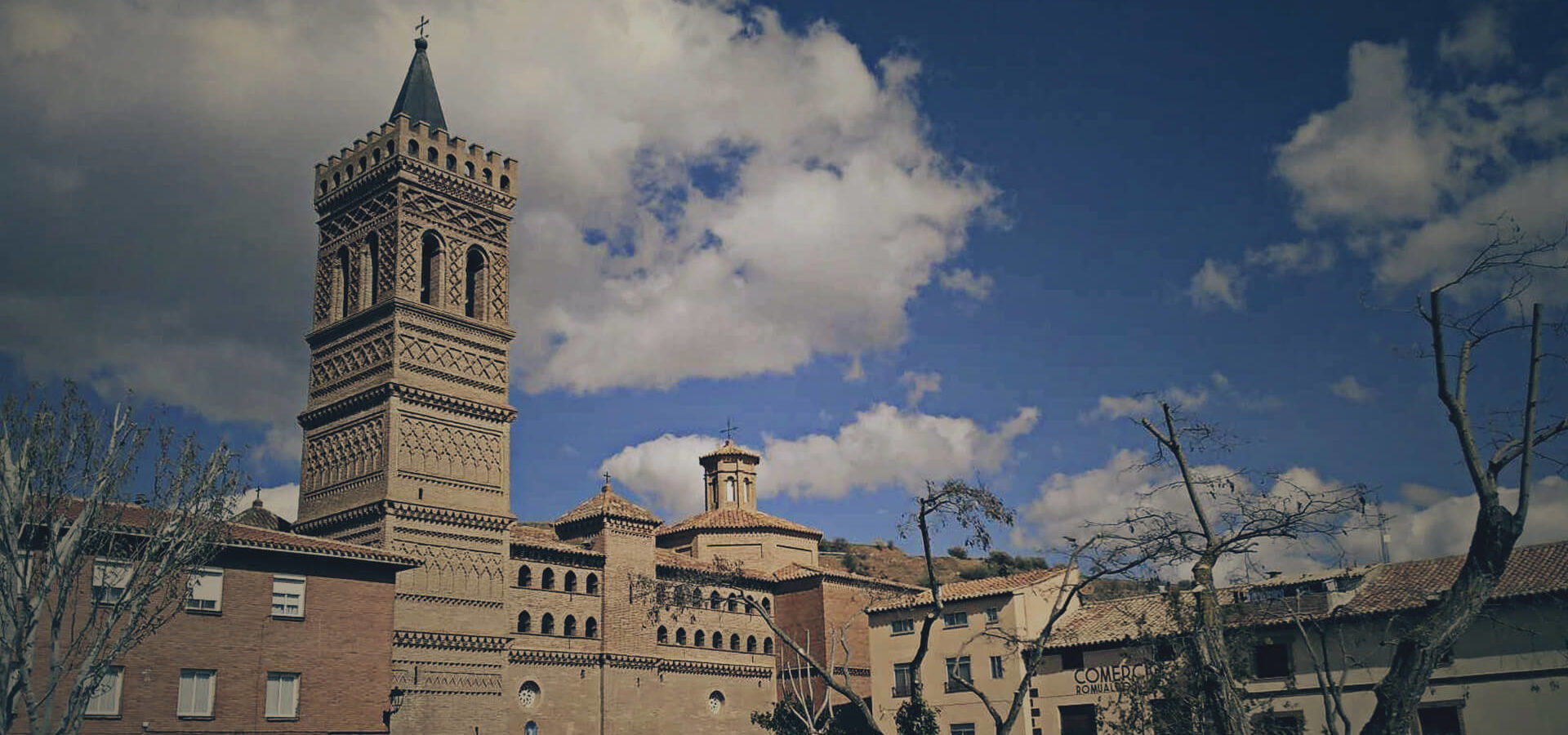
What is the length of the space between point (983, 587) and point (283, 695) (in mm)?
28060

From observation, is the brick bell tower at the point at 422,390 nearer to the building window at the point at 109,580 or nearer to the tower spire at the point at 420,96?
the tower spire at the point at 420,96

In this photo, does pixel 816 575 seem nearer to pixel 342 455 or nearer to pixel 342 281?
pixel 342 455

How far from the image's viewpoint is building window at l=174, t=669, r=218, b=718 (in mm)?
29750

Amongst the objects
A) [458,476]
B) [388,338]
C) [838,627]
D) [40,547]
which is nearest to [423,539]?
[458,476]

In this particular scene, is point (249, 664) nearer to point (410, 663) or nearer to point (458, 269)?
point (410, 663)

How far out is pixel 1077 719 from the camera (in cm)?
4441

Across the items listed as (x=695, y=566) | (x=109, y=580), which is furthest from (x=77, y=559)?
(x=695, y=566)

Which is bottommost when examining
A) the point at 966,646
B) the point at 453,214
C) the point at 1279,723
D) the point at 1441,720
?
the point at 1441,720

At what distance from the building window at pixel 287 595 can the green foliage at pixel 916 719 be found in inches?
656

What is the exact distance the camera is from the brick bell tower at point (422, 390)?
40531 millimetres

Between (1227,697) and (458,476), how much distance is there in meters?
36.3

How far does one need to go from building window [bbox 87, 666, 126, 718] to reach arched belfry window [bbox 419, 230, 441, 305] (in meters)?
19.2

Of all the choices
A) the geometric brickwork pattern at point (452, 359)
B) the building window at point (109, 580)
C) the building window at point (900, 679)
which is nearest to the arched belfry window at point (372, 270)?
the geometric brickwork pattern at point (452, 359)

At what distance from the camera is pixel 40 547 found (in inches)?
1088
